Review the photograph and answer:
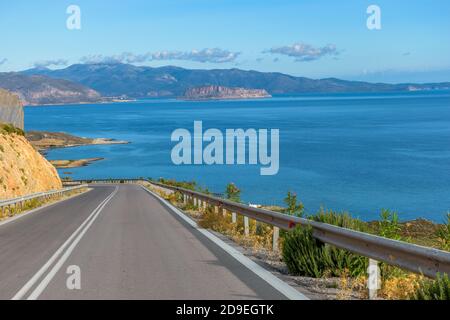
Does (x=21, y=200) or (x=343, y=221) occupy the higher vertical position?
(x=343, y=221)

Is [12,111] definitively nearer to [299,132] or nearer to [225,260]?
[225,260]

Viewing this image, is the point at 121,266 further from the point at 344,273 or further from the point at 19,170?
the point at 19,170

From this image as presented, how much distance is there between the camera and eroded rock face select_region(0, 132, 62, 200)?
126 ft

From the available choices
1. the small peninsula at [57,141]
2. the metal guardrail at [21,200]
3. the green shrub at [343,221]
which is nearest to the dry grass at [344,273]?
the green shrub at [343,221]

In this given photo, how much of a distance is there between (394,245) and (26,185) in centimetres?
3794

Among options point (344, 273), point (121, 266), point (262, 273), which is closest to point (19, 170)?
point (121, 266)

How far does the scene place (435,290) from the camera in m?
6.59

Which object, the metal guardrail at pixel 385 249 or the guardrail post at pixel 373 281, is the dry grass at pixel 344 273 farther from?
the metal guardrail at pixel 385 249

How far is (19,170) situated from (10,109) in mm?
14681

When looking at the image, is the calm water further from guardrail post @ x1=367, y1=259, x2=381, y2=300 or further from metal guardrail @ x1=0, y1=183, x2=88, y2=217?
guardrail post @ x1=367, y1=259, x2=381, y2=300

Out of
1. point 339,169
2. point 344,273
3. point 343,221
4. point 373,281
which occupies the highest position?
point 343,221

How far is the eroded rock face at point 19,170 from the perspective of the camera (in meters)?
38.3

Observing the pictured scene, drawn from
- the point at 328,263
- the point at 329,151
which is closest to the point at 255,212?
the point at 328,263

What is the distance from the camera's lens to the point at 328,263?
32.2 feet
